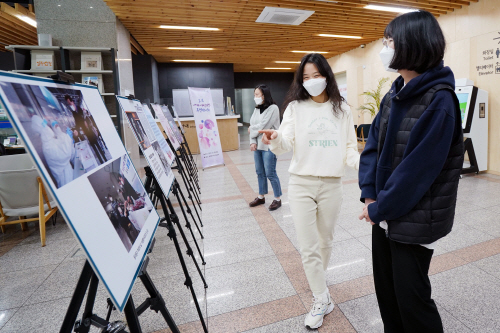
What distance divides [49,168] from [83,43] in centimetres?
554

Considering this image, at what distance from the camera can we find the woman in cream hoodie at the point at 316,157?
1606mm

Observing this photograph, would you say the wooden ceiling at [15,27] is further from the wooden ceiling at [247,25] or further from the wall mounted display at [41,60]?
the wooden ceiling at [247,25]

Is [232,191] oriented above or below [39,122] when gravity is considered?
below

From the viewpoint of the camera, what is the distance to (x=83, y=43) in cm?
507

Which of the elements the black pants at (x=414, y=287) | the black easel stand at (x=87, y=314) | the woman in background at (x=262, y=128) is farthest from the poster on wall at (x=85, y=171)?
the woman in background at (x=262, y=128)

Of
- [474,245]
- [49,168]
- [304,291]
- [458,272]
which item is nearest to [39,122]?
[49,168]

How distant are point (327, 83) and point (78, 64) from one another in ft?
16.6

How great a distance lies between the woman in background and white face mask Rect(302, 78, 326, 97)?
1.67 meters

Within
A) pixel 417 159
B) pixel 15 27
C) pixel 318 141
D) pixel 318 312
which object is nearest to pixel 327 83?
pixel 318 141

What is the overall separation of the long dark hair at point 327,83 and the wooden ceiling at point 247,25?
4207mm

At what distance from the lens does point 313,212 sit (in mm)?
1635

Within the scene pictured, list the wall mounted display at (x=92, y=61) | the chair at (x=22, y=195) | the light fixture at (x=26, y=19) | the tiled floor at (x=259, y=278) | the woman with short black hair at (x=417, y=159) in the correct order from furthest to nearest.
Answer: the light fixture at (x=26, y=19) < the wall mounted display at (x=92, y=61) < the chair at (x=22, y=195) < the tiled floor at (x=259, y=278) < the woman with short black hair at (x=417, y=159)

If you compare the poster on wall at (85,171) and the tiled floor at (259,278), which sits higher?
the poster on wall at (85,171)

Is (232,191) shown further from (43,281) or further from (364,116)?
(364,116)
